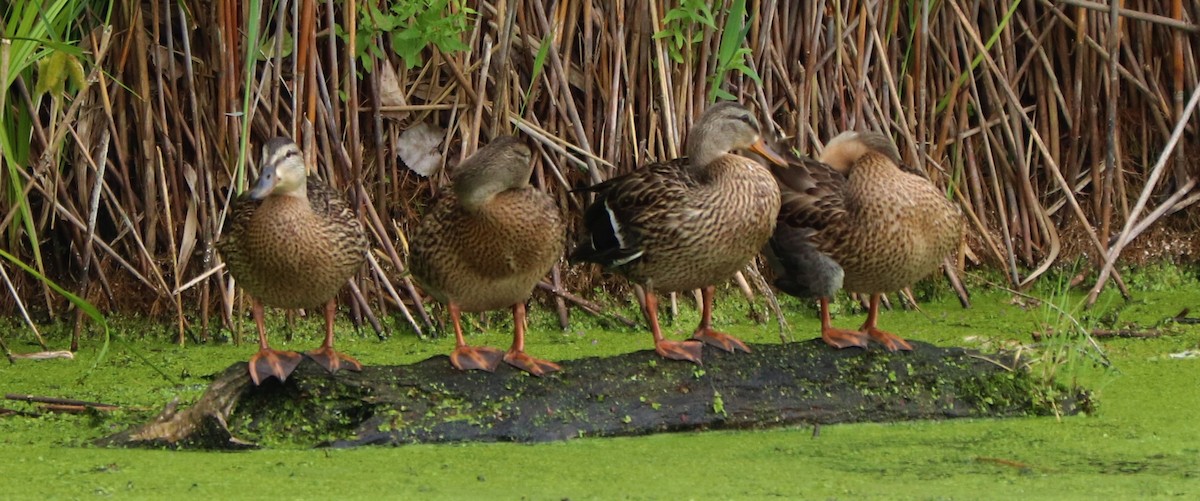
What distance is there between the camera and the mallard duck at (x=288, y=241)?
443 cm

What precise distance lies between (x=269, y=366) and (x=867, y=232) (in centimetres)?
179

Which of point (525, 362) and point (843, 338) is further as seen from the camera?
point (843, 338)

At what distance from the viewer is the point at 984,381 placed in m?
4.34

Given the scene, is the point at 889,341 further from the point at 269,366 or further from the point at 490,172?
the point at 269,366

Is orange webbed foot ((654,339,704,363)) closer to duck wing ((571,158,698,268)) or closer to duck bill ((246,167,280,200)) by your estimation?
duck wing ((571,158,698,268))

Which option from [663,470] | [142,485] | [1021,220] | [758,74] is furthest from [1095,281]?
[142,485]

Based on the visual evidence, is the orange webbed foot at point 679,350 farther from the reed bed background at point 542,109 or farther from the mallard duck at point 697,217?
the reed bed background at point 542,109

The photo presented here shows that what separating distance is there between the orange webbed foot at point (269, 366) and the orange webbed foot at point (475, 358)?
418mm

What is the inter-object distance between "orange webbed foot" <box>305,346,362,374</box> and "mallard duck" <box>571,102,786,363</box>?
2.77 ft

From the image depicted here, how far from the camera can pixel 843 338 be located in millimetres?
4430

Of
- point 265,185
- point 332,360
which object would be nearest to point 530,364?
point 332,360

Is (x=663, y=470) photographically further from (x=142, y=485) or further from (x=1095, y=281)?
(x=1095, y=281)

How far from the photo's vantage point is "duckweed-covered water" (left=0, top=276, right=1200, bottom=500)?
3453 millimetres

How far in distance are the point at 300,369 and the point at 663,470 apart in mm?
1026
